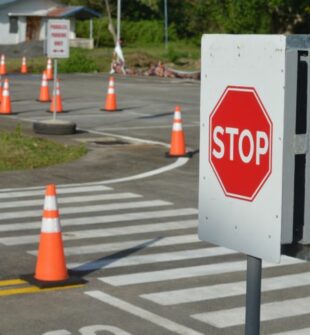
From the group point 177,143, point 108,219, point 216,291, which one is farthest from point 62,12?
point 216,291

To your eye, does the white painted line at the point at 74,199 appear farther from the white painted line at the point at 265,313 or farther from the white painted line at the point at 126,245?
the white painted line at the point at 265,313

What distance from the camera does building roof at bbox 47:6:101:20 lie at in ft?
273

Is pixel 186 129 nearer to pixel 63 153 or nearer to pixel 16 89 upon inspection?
pixel 63 153

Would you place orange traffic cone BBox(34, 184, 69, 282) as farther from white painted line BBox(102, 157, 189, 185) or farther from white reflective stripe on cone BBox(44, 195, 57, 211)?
white painted line BBox(102, 157, 189, 185)

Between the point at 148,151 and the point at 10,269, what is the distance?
34.3 ft

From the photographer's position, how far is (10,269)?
11.1 m

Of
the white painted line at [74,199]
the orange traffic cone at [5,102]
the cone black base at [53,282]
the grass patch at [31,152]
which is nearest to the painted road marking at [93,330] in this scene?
the cone black base at [53,282]

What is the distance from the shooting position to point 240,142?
4.64 meters

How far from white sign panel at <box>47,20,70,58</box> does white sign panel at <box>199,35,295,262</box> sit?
1866 centimetres

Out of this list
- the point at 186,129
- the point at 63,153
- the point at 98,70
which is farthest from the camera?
the point at 98,70

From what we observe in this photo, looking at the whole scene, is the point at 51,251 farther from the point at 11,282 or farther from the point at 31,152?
the point at 31,152

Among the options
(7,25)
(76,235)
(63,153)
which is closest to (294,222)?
(76,235)

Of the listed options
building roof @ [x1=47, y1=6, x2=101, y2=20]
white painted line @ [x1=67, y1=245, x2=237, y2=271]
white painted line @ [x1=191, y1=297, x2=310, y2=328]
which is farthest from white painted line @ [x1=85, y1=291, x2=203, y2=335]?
building roof @ [x1=47, y1=6, x2=101, y2=20]

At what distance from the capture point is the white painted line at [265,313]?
361 inches
